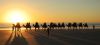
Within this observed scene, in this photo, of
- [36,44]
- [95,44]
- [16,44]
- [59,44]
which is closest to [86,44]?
[95,44]

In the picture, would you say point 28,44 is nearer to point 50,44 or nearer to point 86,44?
point 50,44

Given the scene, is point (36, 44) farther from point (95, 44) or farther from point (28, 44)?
point (95, 44)

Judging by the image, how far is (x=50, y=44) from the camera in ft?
73.0

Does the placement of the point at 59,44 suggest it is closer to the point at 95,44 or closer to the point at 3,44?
the point at 95,44

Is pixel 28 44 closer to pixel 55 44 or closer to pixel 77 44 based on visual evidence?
pixel 55 44

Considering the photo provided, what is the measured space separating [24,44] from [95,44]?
17.7 ft

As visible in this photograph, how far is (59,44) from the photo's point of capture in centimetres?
2216

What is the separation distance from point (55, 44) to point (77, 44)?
66.1 inches

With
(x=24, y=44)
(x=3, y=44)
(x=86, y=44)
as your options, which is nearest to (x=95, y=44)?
(x=86, y=44)

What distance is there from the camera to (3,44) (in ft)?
73.2

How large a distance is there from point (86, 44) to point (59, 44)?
2.06 metres

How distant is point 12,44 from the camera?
22500mm

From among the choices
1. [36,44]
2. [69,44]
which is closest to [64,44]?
[69,44]

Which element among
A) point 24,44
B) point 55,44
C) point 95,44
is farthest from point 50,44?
point 95,44
